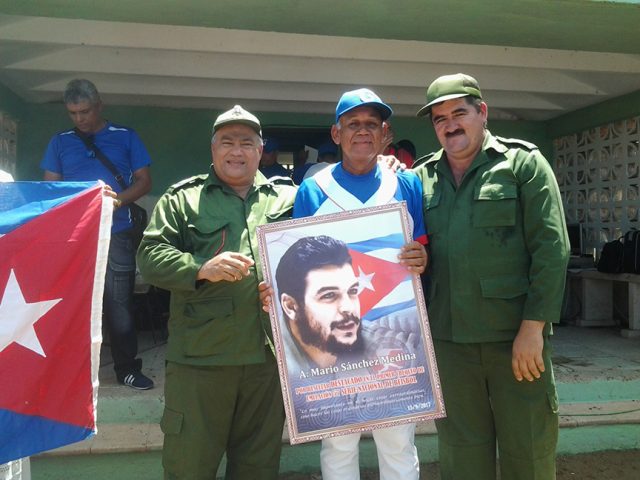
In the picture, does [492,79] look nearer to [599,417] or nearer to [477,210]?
[599,417]

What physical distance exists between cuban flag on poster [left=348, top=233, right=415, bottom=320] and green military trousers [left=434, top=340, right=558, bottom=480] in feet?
1.22

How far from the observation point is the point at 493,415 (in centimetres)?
248

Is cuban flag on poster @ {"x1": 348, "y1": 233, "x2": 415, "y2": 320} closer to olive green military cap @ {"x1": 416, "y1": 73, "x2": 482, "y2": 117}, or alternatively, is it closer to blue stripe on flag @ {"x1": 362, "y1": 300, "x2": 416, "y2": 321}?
blue stripe on flag @ {"x1": 362, "y1": 300, "x2": 416, "y2": 321}

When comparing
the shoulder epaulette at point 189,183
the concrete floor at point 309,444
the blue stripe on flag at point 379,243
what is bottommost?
the concrete floor at point 309,444

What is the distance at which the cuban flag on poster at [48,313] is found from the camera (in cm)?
224

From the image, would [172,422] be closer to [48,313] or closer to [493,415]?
[48,313]

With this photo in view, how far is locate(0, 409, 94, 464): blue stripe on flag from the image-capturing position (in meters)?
2.20

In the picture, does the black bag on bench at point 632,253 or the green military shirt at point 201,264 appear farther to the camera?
the black bag on bench at point 632,253

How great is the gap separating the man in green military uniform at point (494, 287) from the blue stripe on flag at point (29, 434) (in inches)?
63.0

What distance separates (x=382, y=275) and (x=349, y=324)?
0.78 ft

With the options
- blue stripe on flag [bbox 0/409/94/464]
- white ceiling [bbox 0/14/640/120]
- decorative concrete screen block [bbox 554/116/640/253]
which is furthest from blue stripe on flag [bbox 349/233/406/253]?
decorative concrete screen block [bbox 554/116/640/253]

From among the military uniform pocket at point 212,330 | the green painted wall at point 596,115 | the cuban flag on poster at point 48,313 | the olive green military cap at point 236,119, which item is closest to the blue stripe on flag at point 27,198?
the cuban flag on poster at point 48,313

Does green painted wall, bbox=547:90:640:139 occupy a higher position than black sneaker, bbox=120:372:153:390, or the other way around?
green painted wall, bbox=547:90:640:139

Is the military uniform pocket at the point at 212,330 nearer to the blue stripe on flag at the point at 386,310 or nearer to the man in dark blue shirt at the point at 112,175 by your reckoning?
the blue stripe on flag at the point at 386,310
